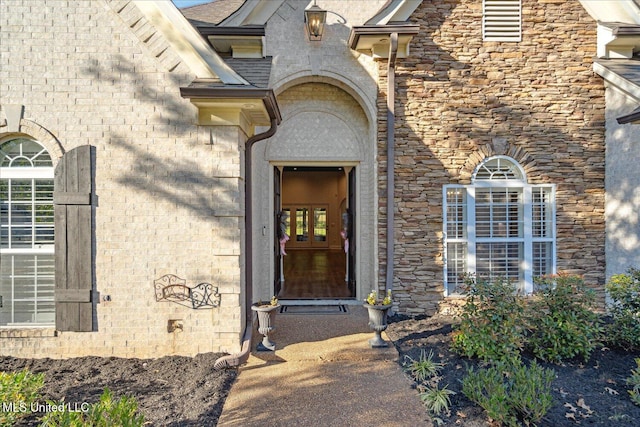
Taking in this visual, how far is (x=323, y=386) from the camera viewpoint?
171 inches

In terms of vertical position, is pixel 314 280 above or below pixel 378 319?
below

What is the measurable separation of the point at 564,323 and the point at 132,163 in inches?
225

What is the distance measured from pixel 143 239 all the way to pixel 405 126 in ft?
15.3

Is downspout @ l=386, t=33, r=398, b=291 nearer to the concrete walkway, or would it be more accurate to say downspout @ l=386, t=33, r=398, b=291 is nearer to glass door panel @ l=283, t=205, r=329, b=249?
the concrete walkway

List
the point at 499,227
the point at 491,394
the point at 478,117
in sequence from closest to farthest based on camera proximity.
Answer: the point at 491,394 → the point at 478,117 → the point at 499,227

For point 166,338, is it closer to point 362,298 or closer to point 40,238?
point 40,238

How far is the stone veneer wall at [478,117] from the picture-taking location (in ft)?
22.7

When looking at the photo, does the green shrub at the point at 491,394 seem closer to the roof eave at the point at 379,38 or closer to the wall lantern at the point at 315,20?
the roof eave at the point at 379,38

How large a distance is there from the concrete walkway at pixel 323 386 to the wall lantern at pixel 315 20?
496 centimetres

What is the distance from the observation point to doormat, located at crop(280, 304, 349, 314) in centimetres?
706

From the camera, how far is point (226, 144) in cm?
496

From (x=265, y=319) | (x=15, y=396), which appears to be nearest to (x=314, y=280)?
(x=265, y=319)

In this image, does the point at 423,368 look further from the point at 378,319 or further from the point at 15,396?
the point at 15,396

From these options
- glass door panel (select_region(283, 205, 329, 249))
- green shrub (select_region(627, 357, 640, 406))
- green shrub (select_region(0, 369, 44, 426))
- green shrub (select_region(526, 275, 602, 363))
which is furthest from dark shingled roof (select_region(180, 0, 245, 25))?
glass door panel (select_region(283, 205, 329, 249))
